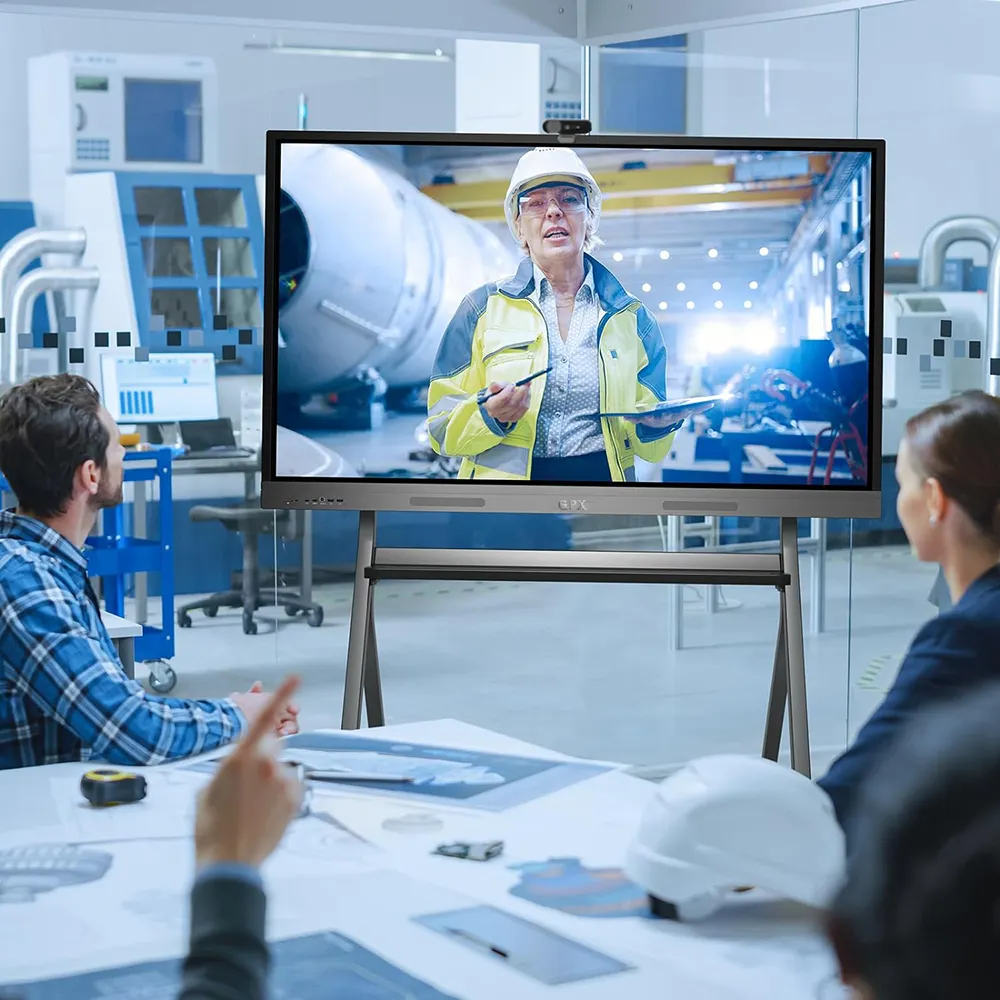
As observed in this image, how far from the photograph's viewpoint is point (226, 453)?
5559mm

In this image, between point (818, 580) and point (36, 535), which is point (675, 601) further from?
point (36, 535)

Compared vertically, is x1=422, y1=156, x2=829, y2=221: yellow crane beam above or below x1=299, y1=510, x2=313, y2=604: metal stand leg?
above

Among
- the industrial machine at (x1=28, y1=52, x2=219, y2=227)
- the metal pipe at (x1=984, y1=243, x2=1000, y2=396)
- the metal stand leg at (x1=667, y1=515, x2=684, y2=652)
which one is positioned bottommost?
the metal stand leg at (x1=667, y1=515, x2=684, y2=652)

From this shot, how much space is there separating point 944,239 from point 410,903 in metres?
3.44

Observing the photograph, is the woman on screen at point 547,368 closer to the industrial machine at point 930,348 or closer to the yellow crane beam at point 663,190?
the yellow crane beam at point 663,190

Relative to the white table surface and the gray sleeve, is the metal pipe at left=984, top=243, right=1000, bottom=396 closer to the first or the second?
the white table surface

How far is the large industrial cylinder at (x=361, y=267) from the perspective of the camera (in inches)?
141

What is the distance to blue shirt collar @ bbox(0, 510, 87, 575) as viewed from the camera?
234cm

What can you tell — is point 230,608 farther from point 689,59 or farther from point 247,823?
point 247,823

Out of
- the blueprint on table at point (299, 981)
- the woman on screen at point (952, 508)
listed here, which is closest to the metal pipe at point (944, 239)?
the woman on screen at point (952, 508)

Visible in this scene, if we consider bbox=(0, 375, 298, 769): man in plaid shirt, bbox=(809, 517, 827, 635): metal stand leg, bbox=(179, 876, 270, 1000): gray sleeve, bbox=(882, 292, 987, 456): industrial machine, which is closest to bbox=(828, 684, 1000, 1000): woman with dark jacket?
bbox=(179, 876, 270, 1000): gray sleeve

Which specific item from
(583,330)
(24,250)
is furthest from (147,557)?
(583,330)

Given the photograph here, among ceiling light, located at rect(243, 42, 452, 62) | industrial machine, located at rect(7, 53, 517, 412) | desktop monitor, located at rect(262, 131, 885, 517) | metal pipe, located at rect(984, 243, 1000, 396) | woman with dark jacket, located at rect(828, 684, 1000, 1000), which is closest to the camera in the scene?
woman with dark jacket, located at rect(828, 684, 1000, 1000)

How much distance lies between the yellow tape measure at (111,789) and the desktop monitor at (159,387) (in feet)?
11.1
